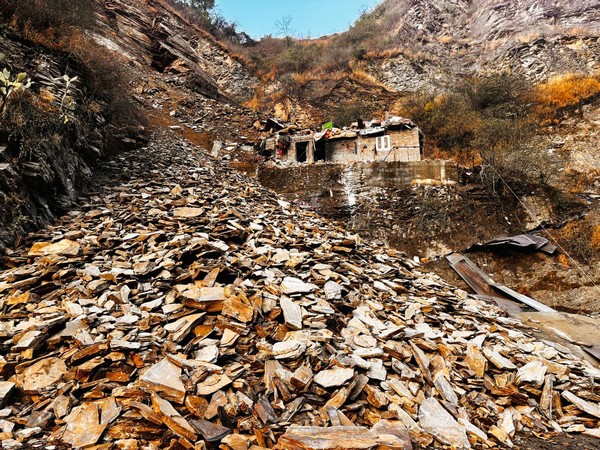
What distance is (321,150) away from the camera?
19.6 meters

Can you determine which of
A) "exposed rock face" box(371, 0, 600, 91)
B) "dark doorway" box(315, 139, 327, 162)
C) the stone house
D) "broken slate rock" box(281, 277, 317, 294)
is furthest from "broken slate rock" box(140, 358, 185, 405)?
"exposed rock face" box(371, 0, 600, 91)

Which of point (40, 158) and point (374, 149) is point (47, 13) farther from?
point (374, 149)

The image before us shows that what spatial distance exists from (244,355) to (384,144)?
17.2m

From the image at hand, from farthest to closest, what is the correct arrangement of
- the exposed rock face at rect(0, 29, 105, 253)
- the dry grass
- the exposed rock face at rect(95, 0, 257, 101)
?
1. the exposed rock face at rect(95, 0, 257, 101)
2. the dry grass
3. the exposed rock face at rect(0, 29, 105, 253)

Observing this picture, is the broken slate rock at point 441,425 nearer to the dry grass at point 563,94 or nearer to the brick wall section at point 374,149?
the brick wall section at point 374,149

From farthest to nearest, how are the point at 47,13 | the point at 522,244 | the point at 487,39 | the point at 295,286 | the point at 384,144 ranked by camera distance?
the point at 487,39 → the point at 384,144 → the point at 522,244 → the point at 47,13 → the point at 295,286

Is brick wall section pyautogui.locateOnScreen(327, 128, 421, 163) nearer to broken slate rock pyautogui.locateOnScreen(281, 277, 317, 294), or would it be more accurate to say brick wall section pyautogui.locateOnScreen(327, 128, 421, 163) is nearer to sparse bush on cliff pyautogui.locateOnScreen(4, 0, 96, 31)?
sparse bush on cliff pyautogui.locateOnScreen(4, 0, 96, 31)

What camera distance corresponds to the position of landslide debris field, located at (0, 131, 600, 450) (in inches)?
93.2

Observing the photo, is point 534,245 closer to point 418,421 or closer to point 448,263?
point 448,263

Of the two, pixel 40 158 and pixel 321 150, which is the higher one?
pixel 321 150

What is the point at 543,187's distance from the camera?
1444 cm

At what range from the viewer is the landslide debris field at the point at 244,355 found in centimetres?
237

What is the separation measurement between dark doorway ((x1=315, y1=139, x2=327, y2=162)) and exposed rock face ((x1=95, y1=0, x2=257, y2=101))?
10.8 meters

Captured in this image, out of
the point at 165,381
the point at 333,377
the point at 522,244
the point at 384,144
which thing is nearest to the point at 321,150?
the point at 384,144
